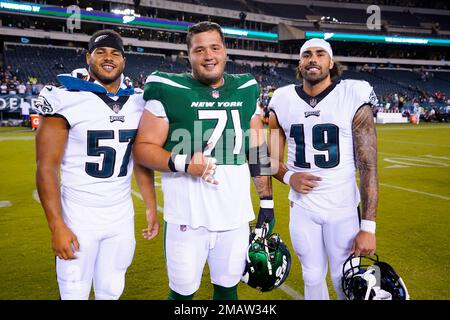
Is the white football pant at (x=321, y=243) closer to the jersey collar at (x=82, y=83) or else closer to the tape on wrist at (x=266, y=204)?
the tape on wrist at (x=266, y=204)

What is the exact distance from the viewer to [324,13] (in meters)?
49.9

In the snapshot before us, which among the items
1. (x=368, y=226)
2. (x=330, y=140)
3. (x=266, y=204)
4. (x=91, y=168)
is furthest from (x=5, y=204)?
(x=368, y=226)

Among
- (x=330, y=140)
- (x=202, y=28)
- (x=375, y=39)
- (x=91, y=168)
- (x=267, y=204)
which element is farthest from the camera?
(x=375, y=39)

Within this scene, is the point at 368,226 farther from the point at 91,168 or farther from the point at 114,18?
the point at 114,18

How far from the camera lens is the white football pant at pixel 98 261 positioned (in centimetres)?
245

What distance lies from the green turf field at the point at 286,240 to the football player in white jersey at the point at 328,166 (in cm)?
101

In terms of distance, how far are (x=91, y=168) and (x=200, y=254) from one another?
843 millimetres

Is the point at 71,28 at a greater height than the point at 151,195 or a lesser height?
greater

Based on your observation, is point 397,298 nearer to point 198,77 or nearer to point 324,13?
point 198,77

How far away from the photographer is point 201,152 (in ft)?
7.79

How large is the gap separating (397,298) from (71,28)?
124ft

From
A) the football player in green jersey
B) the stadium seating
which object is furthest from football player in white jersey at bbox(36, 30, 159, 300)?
the stadium seating

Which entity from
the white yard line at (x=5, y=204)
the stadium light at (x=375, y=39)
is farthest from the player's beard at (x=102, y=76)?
the stadium light at (x=375, y=39)
